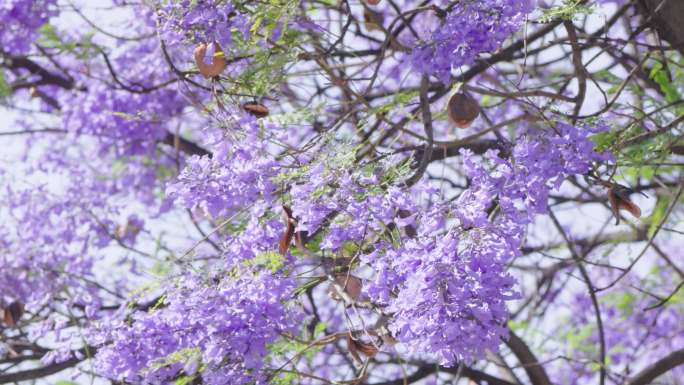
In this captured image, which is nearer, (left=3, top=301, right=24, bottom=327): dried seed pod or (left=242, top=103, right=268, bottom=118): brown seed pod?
(left=242, top=103, right=268, bottom=118): brown seed pod

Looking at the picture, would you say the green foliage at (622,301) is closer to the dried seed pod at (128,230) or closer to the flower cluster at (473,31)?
the dried seed pod at (128,230)

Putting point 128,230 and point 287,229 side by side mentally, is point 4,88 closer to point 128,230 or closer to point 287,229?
point 128,230

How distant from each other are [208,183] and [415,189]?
1.74 feet

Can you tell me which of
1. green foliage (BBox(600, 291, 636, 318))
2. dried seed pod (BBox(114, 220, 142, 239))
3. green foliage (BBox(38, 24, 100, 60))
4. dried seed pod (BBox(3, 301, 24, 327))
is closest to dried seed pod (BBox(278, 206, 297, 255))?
dried seed pod (BBox(3, 301, 24, 327))

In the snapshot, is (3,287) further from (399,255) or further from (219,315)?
(399,255)

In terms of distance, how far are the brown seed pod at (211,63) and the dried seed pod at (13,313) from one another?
6.34 ft

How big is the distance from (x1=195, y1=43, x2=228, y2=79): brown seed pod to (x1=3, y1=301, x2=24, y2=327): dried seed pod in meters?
1.93

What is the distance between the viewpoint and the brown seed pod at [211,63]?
290 cm

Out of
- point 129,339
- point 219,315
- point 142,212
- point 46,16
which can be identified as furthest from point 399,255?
point 142,212

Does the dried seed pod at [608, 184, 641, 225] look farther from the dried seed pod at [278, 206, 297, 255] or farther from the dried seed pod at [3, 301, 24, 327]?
the dried seed pod at [3, 301, 24, 327]

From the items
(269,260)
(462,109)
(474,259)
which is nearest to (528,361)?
(462,109)

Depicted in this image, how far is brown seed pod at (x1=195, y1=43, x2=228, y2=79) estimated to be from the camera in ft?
9.52

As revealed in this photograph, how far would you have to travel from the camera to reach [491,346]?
2.38m

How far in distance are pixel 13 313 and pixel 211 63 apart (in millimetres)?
1981
